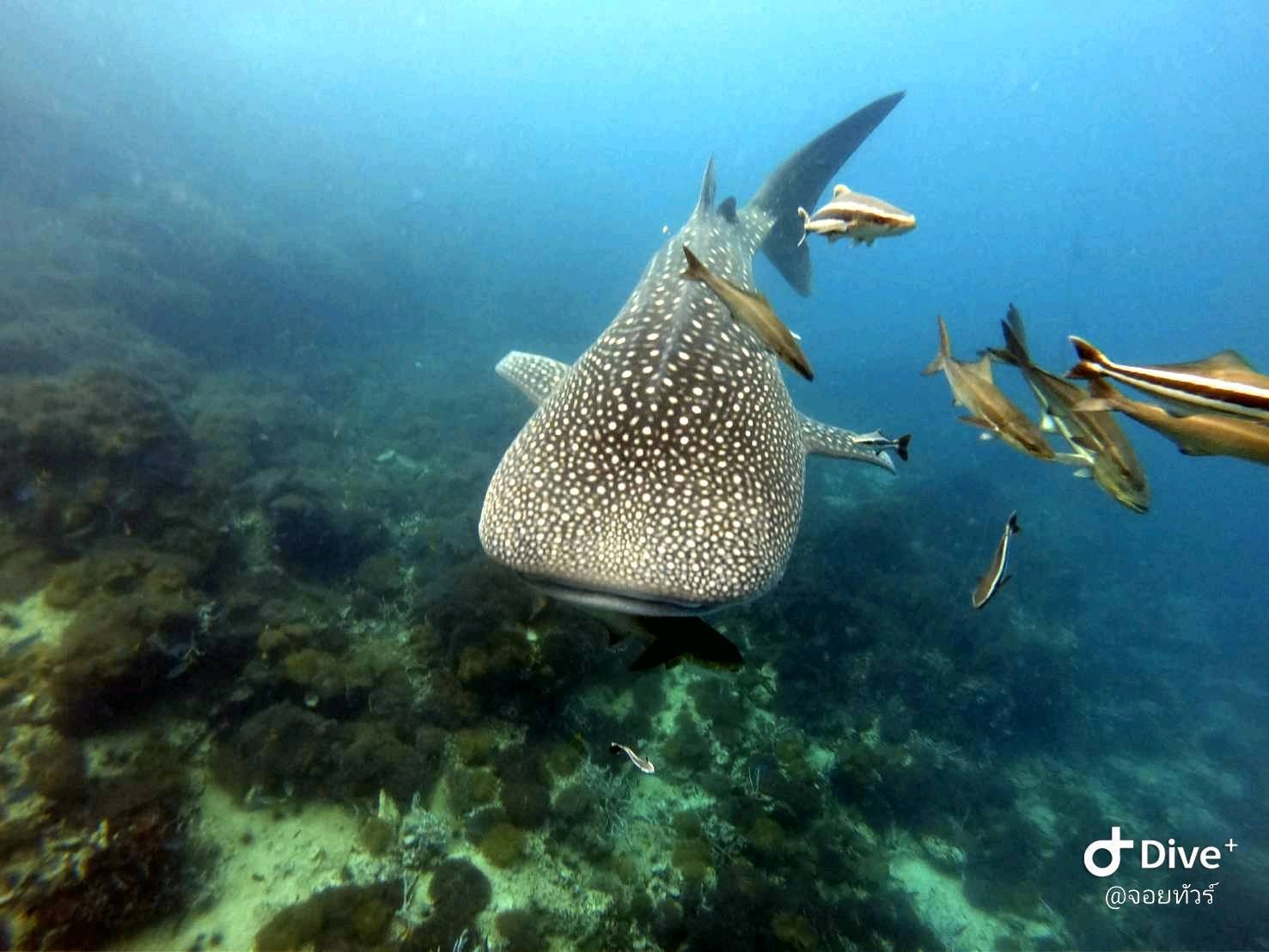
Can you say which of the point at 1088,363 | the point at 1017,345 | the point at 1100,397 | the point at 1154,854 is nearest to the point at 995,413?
the point at 1017,345

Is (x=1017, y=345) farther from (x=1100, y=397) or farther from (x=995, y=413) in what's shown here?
(x=1100, y=397)

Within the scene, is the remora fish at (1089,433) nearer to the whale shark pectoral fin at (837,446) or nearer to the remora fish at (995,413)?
the remora fish at (995,413)

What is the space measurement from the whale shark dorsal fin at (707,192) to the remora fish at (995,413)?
18.4 ft

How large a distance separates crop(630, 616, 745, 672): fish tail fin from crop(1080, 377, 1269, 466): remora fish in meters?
2.62

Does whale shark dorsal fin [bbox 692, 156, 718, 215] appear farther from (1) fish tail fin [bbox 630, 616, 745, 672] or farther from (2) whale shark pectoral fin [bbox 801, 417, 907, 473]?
(1) fish tail fin [bbox 630, 616, 745, 672]

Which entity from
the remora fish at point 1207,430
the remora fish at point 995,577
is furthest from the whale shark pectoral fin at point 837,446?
the remora fish at point 1207,430

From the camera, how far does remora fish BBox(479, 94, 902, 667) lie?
2.83 metres

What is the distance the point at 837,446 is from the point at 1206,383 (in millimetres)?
3296

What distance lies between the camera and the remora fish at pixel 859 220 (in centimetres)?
426

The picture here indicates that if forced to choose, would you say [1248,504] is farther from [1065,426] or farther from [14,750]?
[14,750]

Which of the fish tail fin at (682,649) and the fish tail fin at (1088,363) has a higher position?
the fish tail fin at (1088,363)

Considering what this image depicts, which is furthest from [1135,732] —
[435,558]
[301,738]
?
[301,738]

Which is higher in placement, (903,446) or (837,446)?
(903,446)

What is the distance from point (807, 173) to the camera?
31.1ft
